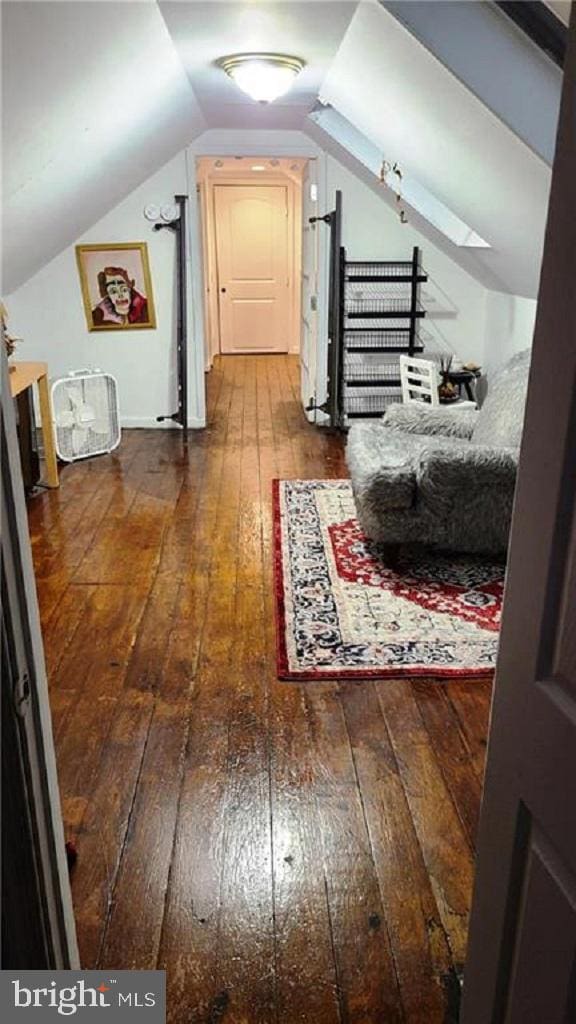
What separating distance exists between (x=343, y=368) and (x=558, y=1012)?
17.0 ft

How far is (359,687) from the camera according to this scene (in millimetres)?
2543

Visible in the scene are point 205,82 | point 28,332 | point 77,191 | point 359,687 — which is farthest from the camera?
point 28,332

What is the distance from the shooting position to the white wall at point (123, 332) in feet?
17.9

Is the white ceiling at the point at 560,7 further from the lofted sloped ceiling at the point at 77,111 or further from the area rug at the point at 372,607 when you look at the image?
the area rug at the point at 372,607

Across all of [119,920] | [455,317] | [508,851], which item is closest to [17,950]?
[119,920]

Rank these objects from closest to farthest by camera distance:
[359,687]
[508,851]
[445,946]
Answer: [508,851] → [445,946] → [359,687]

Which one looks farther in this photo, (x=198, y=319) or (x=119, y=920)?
(x=198, y=319)

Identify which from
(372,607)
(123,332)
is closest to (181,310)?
(123,332)

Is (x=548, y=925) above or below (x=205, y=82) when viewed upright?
below

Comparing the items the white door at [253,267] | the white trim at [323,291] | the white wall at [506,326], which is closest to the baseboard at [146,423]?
the white trim at [323,291]

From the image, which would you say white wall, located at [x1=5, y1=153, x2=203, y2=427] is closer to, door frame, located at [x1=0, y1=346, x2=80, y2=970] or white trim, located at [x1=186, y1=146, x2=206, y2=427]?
white trim, located at [x1=186, y1=146, x2=206, y2=427]

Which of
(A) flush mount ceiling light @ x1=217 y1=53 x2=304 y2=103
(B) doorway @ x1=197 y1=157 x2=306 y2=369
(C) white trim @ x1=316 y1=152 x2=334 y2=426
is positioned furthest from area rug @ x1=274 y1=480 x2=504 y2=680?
(B) doorway @ x1=197 y1=157 x2=306 y2=369

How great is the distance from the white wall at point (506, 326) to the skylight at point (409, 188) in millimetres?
518

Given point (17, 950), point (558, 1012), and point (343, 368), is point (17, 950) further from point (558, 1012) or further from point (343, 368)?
point (343, 368)
